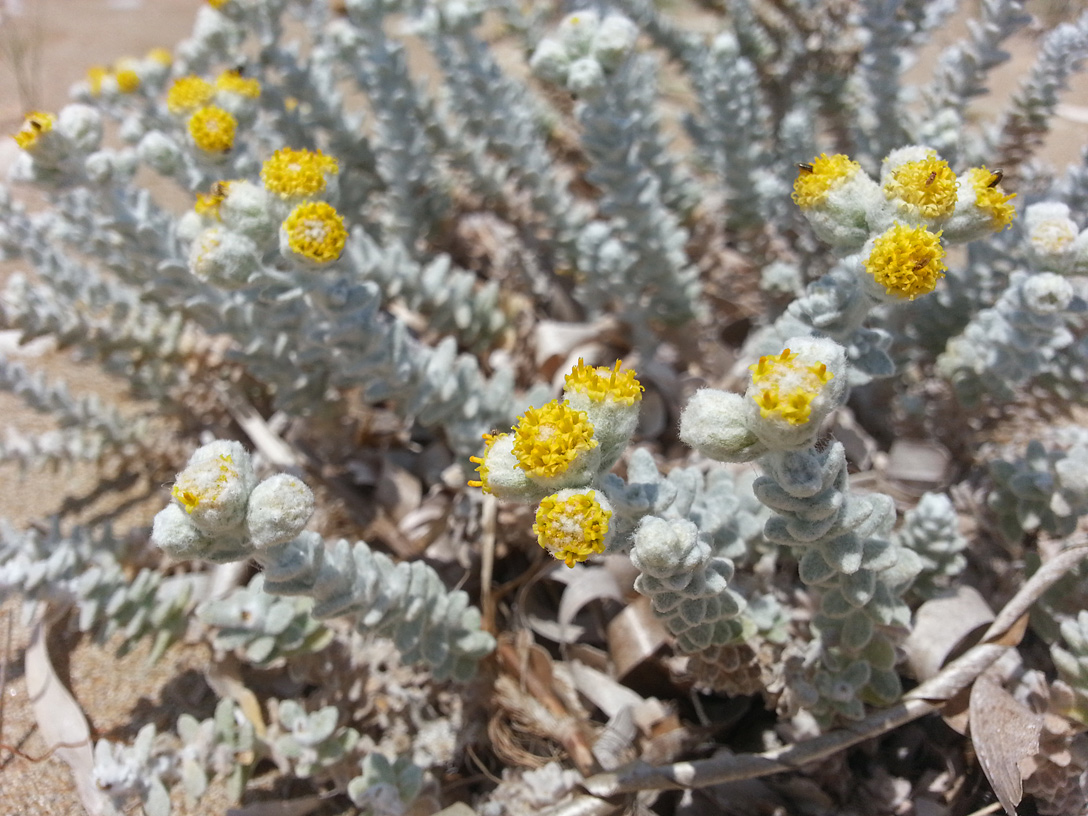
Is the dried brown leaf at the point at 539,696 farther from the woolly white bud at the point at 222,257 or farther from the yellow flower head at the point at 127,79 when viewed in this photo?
the yellow flower head at the point at 127,79

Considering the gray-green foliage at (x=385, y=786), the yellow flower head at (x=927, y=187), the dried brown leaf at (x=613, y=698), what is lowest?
the dried brown leaf at (x=613, y=698)

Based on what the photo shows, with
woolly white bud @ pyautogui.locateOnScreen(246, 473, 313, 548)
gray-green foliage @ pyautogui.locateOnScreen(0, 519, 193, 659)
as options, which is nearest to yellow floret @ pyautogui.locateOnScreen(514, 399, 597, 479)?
woolly white bud @ pyautogui.locateOnScreen(246, 473, 313, 548)

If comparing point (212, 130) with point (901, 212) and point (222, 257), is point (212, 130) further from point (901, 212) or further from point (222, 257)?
point (901, 212)

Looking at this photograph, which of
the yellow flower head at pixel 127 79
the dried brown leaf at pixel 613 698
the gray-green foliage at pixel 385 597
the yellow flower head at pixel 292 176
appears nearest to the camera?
the gray-green foliage at pixel 385 597

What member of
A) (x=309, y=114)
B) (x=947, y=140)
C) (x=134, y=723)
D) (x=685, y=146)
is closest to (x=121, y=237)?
(x=309, y=114)

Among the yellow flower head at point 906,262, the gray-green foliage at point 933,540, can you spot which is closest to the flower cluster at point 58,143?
the yellow flower head at point 906,262

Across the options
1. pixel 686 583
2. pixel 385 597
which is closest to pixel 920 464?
pixel 686 583
